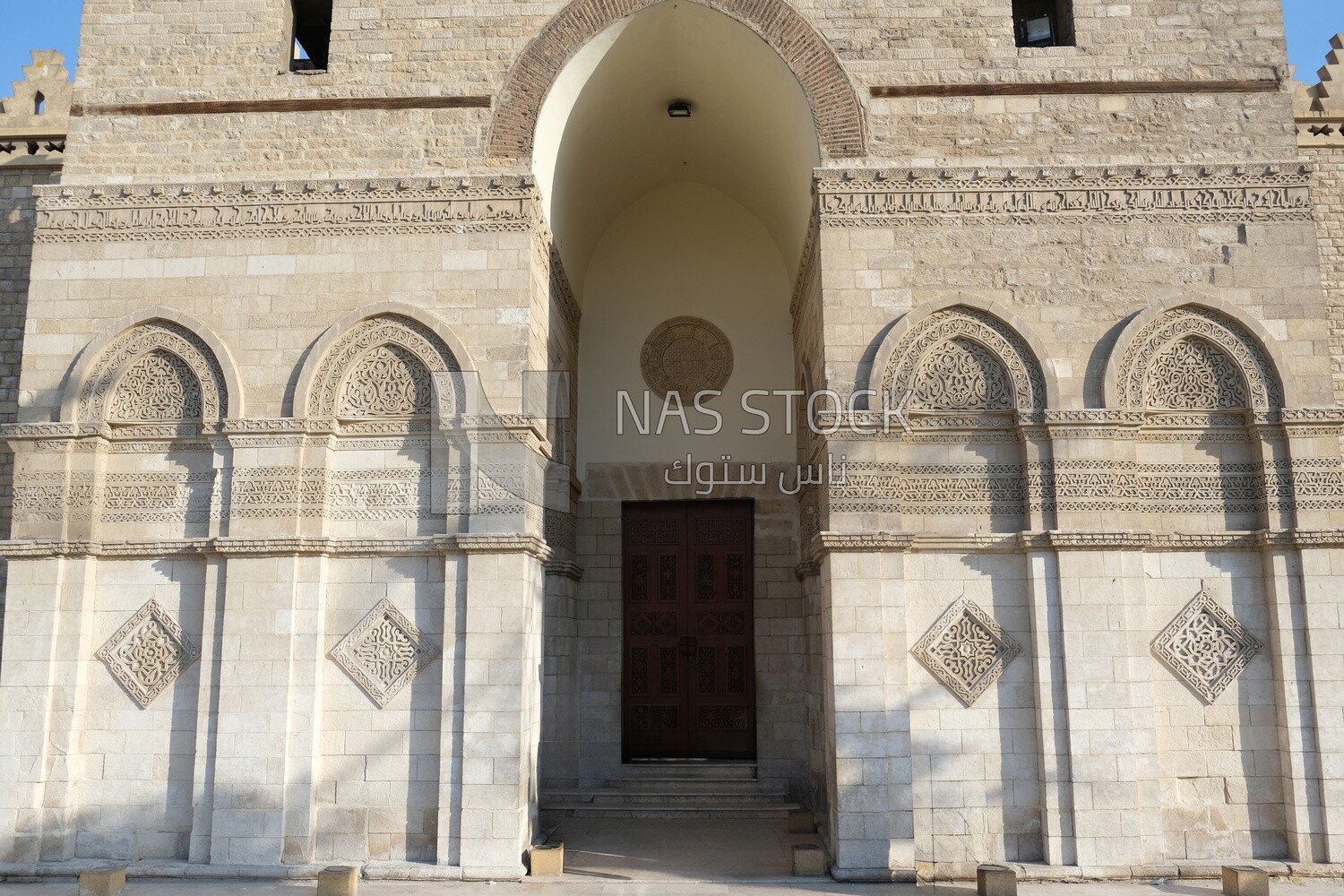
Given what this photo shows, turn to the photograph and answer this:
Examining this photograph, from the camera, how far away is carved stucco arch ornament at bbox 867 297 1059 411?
7445 mm

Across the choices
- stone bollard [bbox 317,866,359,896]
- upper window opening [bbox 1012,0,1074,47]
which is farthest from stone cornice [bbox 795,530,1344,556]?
upper window opening [bbox 1012,0,1074,47]

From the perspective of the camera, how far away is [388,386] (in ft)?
25.2

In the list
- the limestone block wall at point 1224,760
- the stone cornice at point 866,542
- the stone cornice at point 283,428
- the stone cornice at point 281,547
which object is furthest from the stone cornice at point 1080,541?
the stone cornice at point 283,428

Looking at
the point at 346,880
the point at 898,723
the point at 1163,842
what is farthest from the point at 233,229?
the point at 1163,842

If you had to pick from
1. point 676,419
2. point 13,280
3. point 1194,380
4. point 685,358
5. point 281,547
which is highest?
point 13,280

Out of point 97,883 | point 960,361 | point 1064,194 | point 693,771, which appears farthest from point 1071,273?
point 97,883

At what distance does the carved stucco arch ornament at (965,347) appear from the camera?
7445 millimetres

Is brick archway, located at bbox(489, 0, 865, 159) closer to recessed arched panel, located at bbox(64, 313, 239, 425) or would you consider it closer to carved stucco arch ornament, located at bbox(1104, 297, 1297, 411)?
carved stucco arch ornament, located at bbox(1104, 297, 1297, 411)

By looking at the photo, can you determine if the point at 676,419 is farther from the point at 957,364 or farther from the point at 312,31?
the point at 312,31

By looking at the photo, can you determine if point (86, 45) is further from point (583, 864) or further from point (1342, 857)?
point (1342, 857)

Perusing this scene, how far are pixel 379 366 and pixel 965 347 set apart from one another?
437 cm

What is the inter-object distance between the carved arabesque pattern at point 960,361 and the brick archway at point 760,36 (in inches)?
57.9

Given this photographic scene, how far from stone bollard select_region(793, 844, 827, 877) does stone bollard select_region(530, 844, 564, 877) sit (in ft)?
5.41

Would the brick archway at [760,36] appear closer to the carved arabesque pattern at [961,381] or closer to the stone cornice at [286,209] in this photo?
the stone cornice at [286,209]
